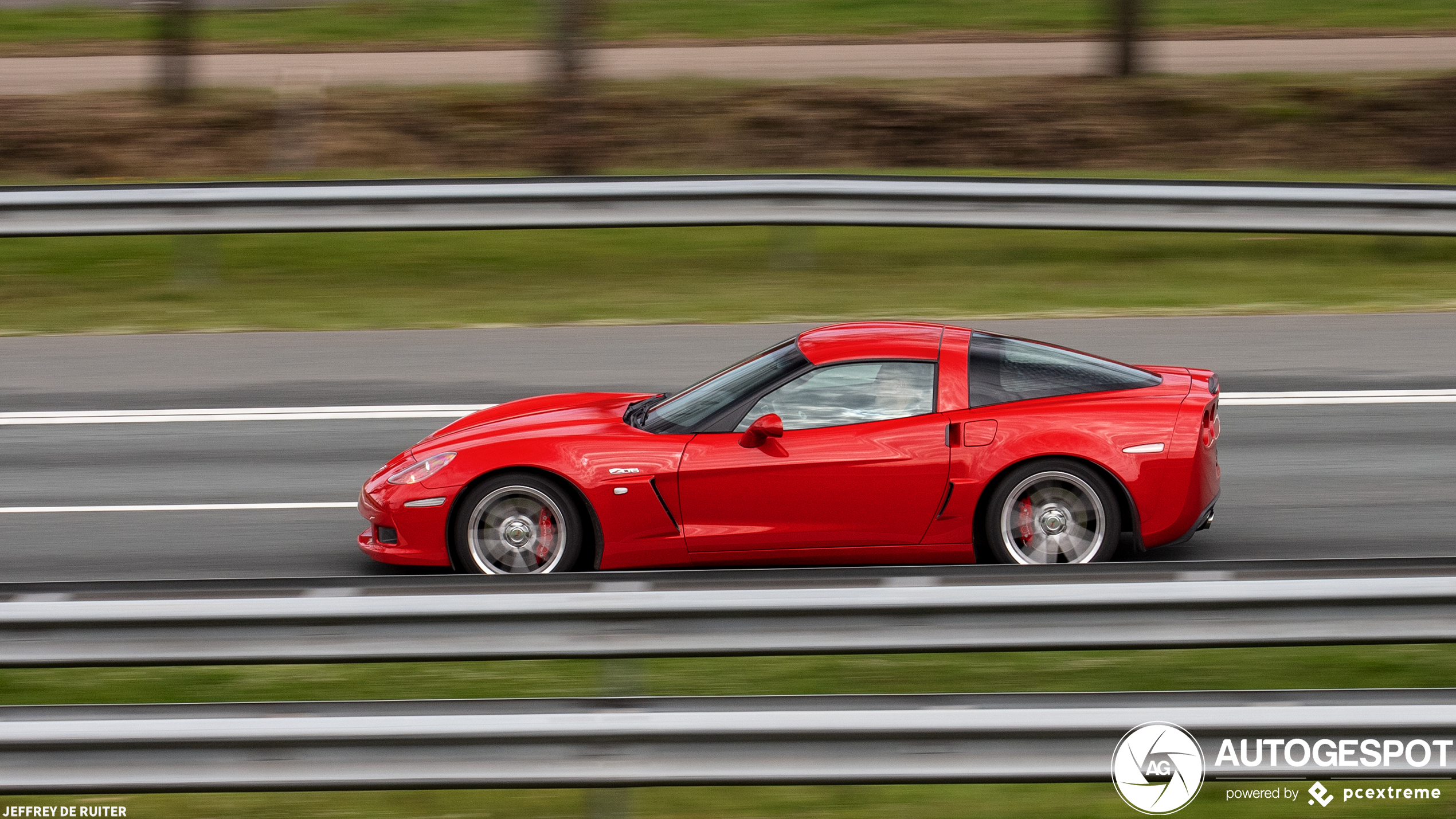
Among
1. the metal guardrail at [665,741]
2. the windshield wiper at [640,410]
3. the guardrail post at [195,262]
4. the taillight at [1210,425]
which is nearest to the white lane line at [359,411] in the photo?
the windshield wiper at [640,410]

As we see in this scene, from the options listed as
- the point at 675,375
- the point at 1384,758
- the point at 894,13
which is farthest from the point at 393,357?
the point at 894,13

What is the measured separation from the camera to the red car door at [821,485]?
7.00 meters

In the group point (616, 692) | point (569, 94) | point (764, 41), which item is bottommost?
point (616, 692)

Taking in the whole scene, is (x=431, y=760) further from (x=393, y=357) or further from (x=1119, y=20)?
(x=1119, y=20)

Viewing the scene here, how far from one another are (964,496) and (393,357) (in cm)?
553

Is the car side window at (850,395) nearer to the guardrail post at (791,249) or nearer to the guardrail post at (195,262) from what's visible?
the guardrail post at (791,249)

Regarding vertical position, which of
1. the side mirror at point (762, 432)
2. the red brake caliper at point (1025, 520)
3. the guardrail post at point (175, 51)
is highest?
the guardrail post at point (175, 51)

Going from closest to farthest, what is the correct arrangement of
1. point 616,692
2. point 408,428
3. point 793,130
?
point 616,692
point 408,428
point 793,130

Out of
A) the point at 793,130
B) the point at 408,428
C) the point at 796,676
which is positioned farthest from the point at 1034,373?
the point at 793,130

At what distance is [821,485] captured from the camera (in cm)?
701

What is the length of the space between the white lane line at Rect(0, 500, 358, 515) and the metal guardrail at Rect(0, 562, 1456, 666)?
4072mm

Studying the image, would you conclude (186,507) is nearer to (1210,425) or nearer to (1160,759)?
(1210,425)

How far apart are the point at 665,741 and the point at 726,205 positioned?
9.03 m

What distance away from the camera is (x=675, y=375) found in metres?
10.7
